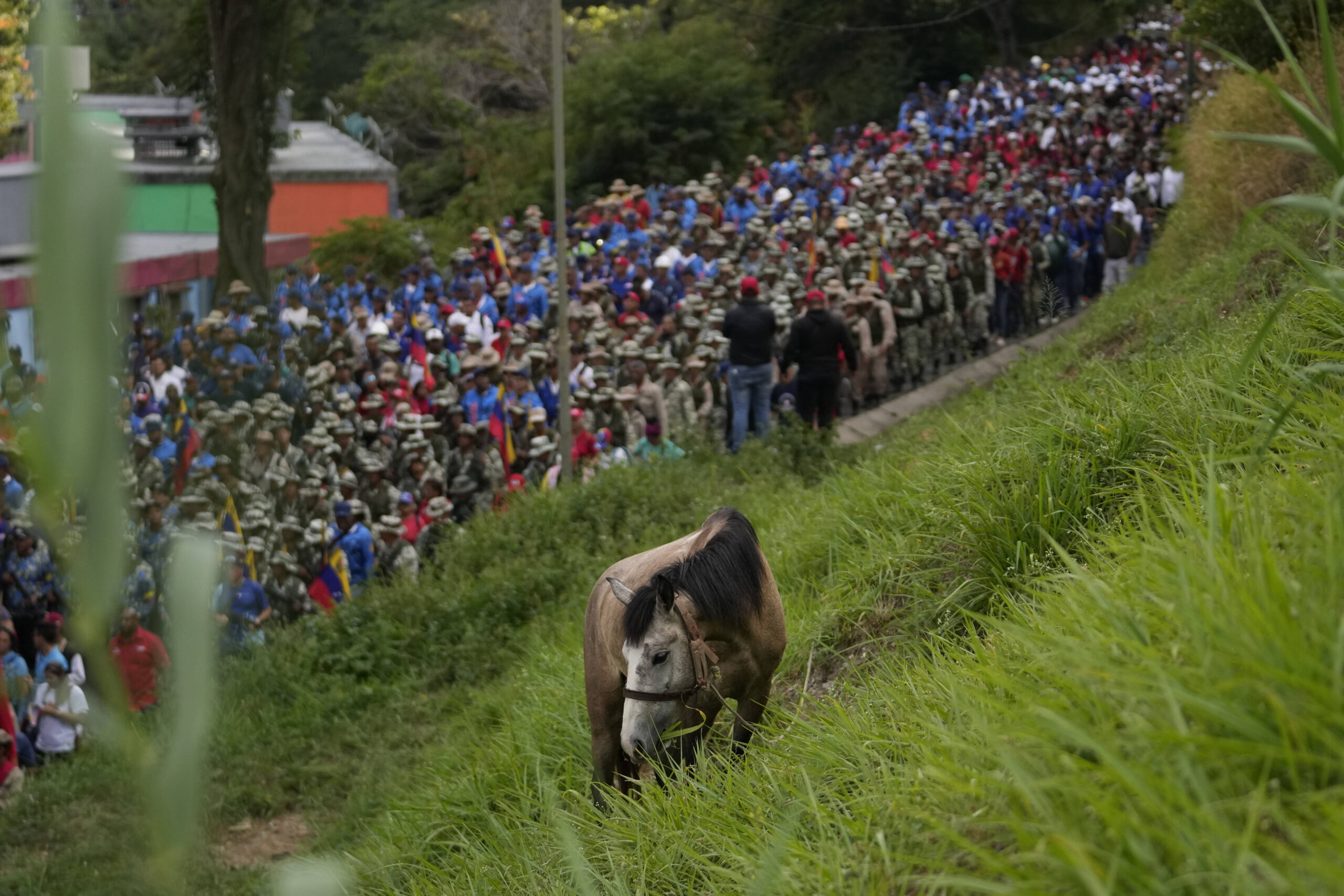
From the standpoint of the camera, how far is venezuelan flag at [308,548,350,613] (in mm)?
12547

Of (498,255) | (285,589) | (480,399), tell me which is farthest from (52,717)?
(498,255)

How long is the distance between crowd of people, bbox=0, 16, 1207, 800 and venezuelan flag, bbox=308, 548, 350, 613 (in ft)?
0.09

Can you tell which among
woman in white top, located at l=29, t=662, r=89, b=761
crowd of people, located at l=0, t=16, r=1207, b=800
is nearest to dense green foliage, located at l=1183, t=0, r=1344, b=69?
crowd of people, located at l=0, t=16, r=1207, b=800

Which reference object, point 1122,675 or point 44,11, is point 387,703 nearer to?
point 1122,675

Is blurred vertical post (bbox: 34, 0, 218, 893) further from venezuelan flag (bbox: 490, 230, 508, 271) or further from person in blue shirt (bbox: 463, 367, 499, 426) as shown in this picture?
venezuelan flag (bbox: 490, 230, 508, 271)

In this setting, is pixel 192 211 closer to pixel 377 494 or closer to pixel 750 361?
pixel 377 494

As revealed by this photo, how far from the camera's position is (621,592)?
5605 mm

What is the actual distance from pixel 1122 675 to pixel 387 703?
8.68m

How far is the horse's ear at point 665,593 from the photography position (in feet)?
17.5

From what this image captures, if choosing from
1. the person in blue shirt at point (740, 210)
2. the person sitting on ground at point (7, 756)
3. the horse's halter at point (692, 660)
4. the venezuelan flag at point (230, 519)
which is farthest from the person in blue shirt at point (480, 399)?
the horse's halter at point (692, 660)

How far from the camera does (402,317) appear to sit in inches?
694

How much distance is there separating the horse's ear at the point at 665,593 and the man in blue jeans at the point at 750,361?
8.68m

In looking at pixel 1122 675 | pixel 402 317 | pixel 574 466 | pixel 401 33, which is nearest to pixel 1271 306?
pixel 1122 675

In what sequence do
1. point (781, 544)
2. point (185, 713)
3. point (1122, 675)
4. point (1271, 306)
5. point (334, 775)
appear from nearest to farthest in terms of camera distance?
point (185, 713)
point (1122, 675)
point (1271, 306)
point (781, 544)
point (334, 775)
